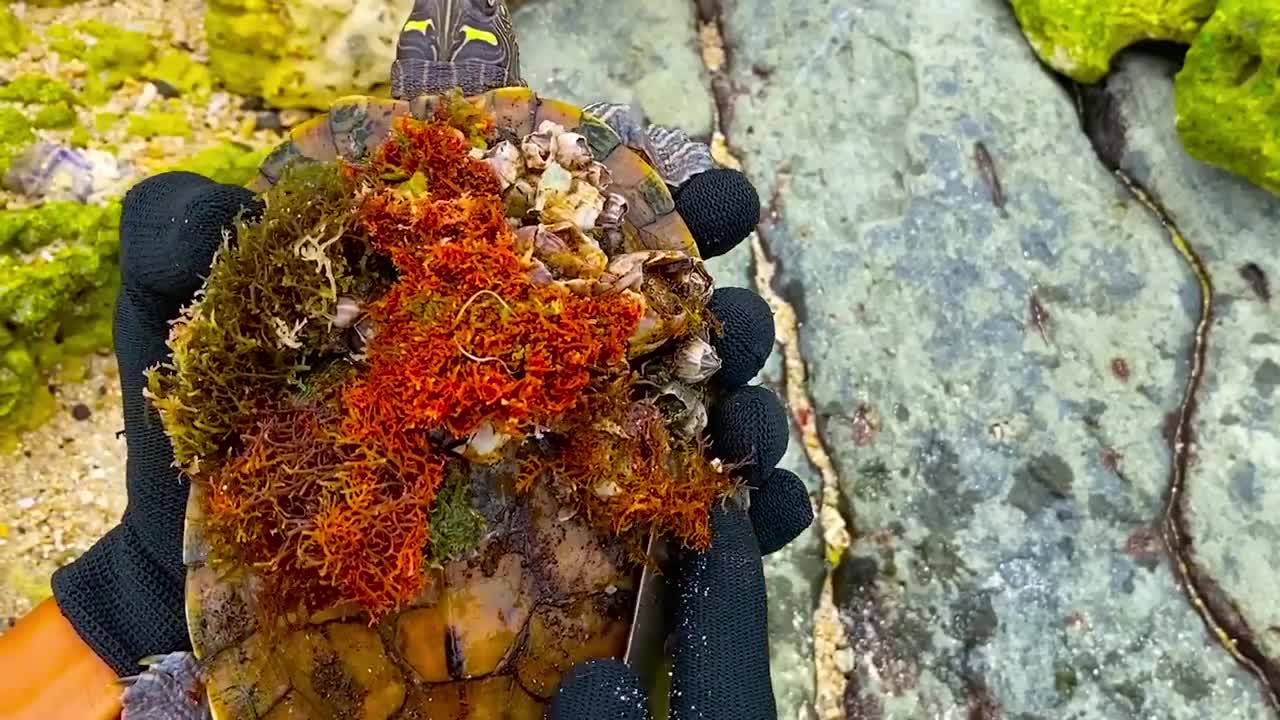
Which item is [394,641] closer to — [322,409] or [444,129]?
[322,409]

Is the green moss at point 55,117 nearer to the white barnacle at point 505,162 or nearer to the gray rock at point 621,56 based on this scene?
the gray rock at point 621,56

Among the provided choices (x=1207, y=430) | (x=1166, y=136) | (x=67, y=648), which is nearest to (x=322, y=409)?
(x=67, y=648)

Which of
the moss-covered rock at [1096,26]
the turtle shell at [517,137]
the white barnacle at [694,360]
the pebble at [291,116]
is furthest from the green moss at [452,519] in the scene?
the moss-covered rock at [1096,26]

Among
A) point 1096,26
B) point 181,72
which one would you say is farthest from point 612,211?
point 181,72

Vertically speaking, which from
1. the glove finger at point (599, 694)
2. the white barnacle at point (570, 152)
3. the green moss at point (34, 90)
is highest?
the white barnacle at point (570, 152)

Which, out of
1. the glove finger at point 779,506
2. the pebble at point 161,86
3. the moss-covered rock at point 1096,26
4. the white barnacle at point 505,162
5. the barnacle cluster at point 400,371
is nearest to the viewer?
the barnacle cluster at point 400,371

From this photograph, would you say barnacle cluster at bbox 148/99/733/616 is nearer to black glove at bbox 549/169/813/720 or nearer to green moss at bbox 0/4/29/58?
black glove at bbox 549/169/813/720

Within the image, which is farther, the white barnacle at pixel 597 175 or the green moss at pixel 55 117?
the green moss at pixel 55 117

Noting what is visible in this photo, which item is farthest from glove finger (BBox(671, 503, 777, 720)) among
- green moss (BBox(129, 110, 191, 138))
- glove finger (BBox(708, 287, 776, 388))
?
green moss (BBox(129, 110, 191, 138))
